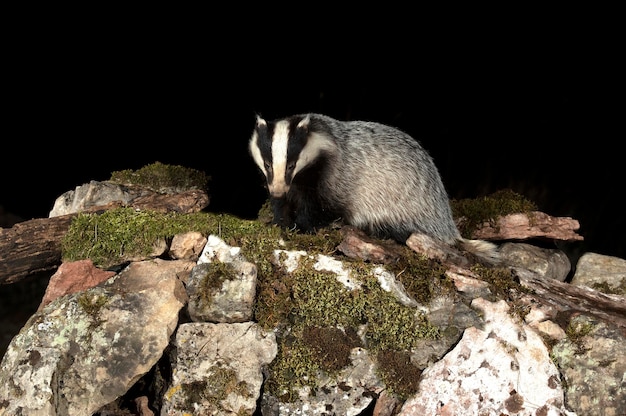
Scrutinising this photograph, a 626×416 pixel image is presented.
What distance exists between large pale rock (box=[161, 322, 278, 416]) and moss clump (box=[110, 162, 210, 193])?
1.78m

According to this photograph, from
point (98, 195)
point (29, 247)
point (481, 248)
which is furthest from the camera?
point (98, 195)

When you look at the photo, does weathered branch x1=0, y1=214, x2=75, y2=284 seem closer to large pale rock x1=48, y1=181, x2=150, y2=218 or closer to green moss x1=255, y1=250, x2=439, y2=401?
large pale rock x1=48, y1=181, x2=150, y2=218

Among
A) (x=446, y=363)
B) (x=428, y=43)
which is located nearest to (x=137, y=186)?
(x=446, y=363)

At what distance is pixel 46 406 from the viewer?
10.4 feet

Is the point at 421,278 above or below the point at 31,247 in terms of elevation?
above

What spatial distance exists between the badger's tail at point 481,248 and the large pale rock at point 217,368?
1.43 metres

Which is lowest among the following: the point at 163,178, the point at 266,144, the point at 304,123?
the point at 163,178

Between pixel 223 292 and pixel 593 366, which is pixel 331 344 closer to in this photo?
pixel 223 292

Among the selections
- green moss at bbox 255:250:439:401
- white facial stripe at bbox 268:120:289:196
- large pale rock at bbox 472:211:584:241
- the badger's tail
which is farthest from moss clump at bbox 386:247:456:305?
large pale rock at bbox 472:211:584:241

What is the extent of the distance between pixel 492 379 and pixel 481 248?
1.10 metres

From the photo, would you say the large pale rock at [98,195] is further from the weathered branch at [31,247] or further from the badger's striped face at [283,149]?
the badger's striped face at [283,149]

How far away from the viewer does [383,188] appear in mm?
4285

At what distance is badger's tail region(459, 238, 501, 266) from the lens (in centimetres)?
411

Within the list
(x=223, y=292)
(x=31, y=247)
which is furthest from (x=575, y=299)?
(x=31, y=247)
